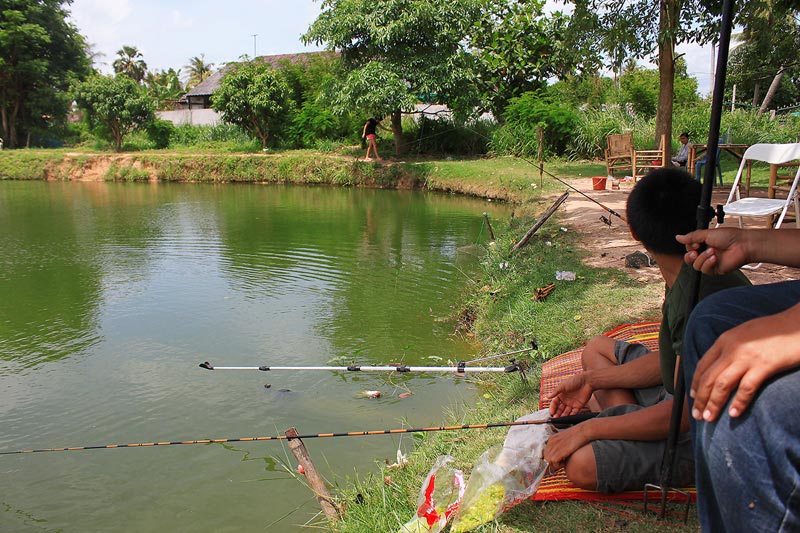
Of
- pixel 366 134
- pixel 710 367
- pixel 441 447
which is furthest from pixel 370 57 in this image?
pixel 710 367

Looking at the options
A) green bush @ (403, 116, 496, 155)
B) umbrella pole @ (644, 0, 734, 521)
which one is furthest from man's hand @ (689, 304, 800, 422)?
green bush @ (403, 116, 496, 155)

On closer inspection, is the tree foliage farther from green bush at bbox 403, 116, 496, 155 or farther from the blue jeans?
green bush at bbox 403, 116, 496, 155

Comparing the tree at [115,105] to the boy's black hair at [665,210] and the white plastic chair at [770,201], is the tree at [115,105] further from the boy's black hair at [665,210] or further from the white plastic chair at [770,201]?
the boy's black hair at [665,210]

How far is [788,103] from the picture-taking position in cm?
2791

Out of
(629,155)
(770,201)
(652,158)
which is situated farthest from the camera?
(629,155)

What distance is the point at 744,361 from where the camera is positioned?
0.94 metres

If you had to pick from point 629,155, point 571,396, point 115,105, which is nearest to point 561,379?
point 571,396

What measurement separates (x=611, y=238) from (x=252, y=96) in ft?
53.7

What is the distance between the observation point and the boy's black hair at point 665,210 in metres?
2.07

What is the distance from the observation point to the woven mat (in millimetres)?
2201

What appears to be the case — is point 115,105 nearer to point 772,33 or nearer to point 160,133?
point 160,133

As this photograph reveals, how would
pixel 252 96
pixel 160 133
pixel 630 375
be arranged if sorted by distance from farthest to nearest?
pixel 160 133
pixel 252 96
pixel 630 375

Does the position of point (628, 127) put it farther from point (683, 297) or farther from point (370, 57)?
point (683, 297)

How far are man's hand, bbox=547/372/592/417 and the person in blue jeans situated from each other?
56.5 inches
